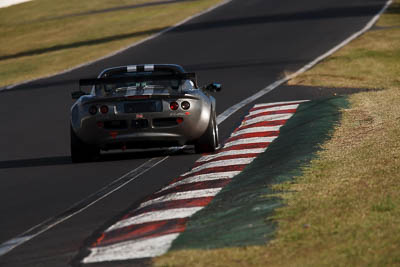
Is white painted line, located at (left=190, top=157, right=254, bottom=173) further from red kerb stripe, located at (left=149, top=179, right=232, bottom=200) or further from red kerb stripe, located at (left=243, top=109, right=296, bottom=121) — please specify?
red kerb stripe, located at (left=243, top=109, right=296, bottom=121)

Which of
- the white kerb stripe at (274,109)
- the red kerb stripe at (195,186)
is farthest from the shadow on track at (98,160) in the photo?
the white kerb stripe at (274,109)

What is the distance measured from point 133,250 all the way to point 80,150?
588cm

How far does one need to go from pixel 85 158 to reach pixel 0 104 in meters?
9.55

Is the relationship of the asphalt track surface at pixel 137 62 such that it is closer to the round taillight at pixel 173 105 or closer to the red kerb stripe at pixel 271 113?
the red kerb stripe at pixel 271 113

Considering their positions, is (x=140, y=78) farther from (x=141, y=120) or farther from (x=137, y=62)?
(x=137, y=62)

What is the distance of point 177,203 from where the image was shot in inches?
345

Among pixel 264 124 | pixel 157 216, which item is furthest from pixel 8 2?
pixel 157 216

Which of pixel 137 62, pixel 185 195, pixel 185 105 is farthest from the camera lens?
pixel 137 62

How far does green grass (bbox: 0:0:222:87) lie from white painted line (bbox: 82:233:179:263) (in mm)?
20861

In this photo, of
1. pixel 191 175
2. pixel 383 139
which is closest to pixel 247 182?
pixel 191 175

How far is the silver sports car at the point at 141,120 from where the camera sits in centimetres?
1235

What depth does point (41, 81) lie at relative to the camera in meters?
26.7

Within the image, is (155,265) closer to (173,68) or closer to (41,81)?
(173,68)

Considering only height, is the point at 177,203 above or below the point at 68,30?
above
